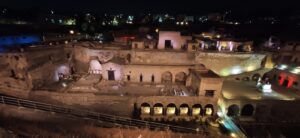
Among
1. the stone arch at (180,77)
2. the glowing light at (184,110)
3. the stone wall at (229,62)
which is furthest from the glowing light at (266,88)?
the glowing light at (184,110)

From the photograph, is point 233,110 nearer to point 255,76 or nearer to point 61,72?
point 255,76

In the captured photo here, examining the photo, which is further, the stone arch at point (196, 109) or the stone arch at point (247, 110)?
the stone arch at point (247, 110)

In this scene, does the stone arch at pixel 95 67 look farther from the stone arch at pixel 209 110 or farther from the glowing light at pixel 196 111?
the stone arch at pixel 209 110

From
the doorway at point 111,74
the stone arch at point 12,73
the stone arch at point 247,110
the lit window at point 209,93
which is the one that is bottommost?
the stone arch at point 247,110

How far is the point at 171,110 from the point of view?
2208cm

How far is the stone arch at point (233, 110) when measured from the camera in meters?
22.5

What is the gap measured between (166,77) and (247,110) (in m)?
9.69

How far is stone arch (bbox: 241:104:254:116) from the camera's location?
2261 centimetres

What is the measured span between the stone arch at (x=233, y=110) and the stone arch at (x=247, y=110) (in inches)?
31.6

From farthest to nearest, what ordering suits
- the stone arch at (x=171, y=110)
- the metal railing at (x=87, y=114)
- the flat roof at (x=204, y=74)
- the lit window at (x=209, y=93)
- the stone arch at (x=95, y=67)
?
the stone arch at (x=95, y=67) < the stone arch at (x=171, y=110) < the lit window at (x=209, y=93) < the flat roof at (x=204, y=74) < the metal railing at (x=87, y=114)

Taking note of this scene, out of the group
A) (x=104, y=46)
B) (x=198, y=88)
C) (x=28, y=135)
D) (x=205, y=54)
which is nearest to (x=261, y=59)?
(x=205, y=54)

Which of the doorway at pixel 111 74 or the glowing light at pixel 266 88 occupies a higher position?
the doorway at pixel 111 74

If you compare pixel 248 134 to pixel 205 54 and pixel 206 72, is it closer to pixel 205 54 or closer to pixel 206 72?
pixel 206 72

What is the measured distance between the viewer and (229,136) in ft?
60.7
